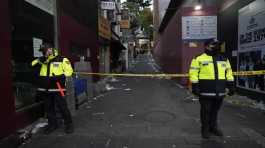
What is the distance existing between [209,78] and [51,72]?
3190mm

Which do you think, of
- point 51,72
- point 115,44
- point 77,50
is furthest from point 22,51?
point 115,44

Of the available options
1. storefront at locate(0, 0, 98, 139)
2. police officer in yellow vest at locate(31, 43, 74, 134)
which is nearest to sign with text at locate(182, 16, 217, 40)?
storefront at locate(0, 0, 98, 139)

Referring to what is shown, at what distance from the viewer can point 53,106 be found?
297 inches

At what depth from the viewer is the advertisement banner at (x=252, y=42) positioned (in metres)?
11.2

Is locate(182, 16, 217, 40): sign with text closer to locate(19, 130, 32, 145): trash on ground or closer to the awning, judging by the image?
locate(19, 130, 32, 145): trash on ground

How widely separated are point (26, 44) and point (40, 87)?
140cm

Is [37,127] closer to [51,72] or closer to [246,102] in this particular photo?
[51,72]

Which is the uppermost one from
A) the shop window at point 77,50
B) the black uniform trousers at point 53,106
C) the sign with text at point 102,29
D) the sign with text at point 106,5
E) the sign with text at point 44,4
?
the sign with text at point 106,5

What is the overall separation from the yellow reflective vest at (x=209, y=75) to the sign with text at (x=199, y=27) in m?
10.8

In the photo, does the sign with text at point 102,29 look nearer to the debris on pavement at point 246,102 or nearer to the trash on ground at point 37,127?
the debris on pavement at point 246,102

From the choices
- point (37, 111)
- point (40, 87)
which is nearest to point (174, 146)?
point (40, 87)

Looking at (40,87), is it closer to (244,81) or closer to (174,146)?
(174,146)

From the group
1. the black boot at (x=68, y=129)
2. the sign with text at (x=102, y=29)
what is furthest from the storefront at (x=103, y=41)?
the black boot at (x=68, y=129)

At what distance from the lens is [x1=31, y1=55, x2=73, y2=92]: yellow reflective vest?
24.0 feet
